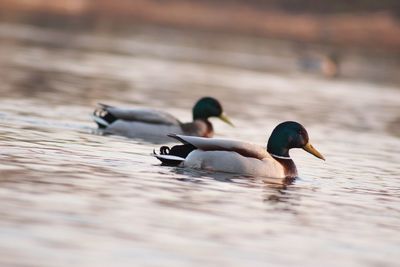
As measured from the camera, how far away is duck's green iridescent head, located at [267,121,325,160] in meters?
15.2

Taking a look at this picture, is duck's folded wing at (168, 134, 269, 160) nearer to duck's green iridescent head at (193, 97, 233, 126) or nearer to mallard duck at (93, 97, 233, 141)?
mallard duck at (93, 97, 233, 141)

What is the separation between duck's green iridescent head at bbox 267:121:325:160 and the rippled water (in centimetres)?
39

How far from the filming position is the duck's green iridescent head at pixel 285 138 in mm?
15188

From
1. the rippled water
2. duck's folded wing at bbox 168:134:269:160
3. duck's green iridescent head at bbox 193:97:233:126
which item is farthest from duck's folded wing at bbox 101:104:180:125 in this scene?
duck's folded wing at bbox 168:134:269:160

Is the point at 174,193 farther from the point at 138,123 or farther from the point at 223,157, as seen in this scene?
the point at 138,123

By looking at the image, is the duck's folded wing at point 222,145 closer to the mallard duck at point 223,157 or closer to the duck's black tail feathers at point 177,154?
the mallard duck at point 223,157

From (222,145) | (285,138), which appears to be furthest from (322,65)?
(222,145)

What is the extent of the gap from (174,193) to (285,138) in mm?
2909

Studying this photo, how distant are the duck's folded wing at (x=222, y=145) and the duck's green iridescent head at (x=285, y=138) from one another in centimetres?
49

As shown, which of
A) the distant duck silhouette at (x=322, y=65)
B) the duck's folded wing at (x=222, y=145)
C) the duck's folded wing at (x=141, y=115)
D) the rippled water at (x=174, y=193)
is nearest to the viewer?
the rippled water at (x=174, y=193)

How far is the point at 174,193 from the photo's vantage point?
41.2 ft

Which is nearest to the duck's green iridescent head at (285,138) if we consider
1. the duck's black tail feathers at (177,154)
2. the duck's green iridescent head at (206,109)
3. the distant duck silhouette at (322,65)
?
the duck's black tail feathers at (177,154)

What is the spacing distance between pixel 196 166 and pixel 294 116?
10756mm

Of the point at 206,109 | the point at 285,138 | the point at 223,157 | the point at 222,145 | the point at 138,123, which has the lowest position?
the point at 223,157
